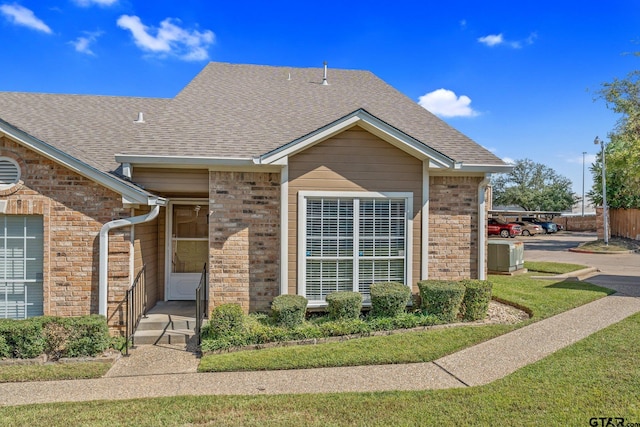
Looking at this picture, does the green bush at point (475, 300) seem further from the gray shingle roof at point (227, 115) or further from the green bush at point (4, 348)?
the green bush at point (4, 348)

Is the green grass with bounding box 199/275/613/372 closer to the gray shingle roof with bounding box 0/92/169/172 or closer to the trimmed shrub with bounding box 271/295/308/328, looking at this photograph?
the trimmed shrub with bounding box 271/295/308/328

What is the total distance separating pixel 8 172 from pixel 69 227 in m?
1.36

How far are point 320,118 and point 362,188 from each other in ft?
9.18

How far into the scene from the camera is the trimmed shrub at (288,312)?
21.2ft

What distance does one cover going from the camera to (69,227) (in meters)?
6.48

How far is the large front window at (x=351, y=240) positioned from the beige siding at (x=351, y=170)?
0.22 m

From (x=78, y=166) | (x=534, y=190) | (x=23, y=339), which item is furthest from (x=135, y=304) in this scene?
(x=534, y=190)

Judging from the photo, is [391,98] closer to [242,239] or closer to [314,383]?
[242,239]

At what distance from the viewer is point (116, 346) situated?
6207mm

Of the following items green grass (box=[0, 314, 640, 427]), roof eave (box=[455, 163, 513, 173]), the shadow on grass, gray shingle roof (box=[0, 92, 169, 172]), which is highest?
gray shingle roof (box=[0, 92, 169, 172])

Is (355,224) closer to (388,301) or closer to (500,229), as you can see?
(388,301)

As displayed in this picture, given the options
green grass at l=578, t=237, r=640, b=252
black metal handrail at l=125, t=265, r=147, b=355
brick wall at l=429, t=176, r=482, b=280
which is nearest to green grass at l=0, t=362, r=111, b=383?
black metal handrail at l=125, t=265, r=147, b=355

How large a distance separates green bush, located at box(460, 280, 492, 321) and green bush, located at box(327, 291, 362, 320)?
85.3 inches

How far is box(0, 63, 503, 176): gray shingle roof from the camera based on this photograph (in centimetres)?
789
